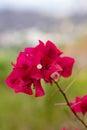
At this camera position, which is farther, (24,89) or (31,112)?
(31,112)

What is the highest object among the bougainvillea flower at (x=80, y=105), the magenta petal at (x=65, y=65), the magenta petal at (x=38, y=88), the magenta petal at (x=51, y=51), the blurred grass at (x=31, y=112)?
the magenta petal at (x=51, y=51)

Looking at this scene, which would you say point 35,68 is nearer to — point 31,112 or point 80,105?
point 80,105

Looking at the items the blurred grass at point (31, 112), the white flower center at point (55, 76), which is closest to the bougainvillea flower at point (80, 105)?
the white flower center at point (55, 76)

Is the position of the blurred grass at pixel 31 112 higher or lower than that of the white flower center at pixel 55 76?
lower

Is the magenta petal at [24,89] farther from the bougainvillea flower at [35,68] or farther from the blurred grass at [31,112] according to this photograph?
the blurred grass at [31,112]

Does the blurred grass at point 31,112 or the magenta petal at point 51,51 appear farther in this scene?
the blurred grass at point 31,112

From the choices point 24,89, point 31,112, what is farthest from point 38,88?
point 31,112

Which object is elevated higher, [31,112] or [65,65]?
[65,65]

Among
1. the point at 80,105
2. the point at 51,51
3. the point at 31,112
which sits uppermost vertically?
the point at 51,51

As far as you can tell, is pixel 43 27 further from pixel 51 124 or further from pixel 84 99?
pixel 84 99
